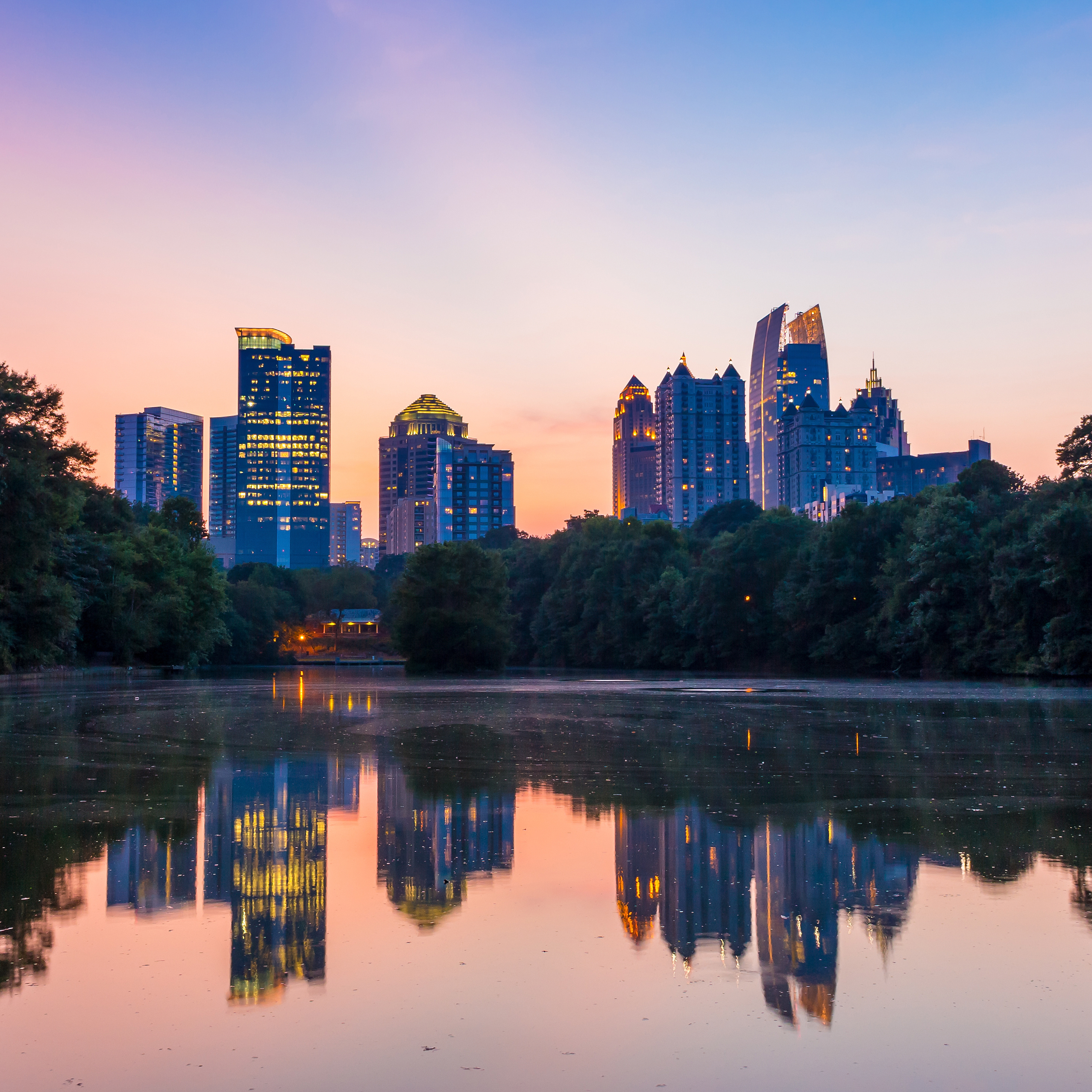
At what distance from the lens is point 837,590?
8275 centimetres

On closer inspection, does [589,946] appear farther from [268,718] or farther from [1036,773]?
[268,718]

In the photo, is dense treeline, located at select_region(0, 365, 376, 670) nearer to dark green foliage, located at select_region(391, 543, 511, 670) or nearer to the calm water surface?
dark green foliage, located at select_region(391, 543, 511, 670)

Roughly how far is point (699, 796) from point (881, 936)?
20.0ft

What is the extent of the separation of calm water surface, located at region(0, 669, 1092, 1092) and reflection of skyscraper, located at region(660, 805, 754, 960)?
0.12 ft

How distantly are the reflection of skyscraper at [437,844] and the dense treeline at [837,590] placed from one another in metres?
52.8

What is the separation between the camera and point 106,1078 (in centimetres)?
512

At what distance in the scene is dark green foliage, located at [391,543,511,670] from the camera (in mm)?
91438

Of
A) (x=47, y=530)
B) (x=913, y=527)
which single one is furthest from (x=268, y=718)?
(x=913, y=527)

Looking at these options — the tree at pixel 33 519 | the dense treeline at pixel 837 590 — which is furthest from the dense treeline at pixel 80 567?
the dense treeline at pixel 837 590

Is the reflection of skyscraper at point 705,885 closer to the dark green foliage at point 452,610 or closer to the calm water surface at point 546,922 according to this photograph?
the calm water surface at point 546,922

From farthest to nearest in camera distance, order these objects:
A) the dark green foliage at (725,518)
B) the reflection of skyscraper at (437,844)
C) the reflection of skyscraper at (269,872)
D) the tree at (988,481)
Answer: the dark green foliage at (725,518) → the tree at (988,481) → the reflection of skyscraper at (437,844) → the reflection of skyscraper at (269,872)

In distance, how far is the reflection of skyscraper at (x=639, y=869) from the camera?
791 cm

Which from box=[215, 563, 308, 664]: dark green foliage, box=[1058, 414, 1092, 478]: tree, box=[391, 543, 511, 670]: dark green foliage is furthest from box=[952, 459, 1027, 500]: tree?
box=[215, 563, 308, 664]: dark green foliage

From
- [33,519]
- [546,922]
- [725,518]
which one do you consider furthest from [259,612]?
[546,922]
